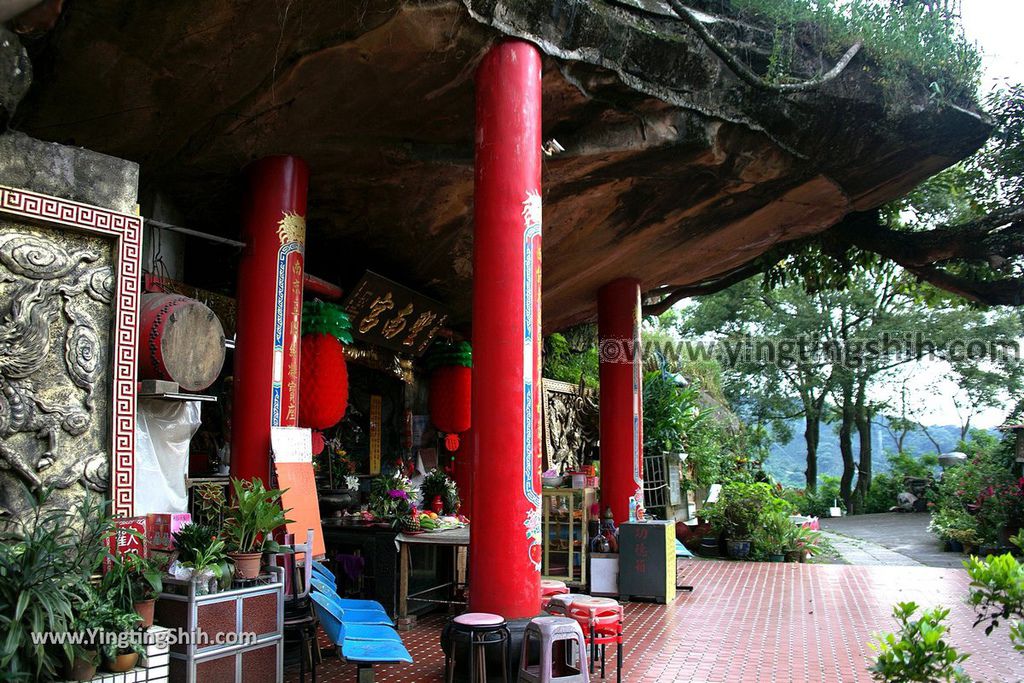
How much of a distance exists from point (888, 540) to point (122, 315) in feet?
50.5

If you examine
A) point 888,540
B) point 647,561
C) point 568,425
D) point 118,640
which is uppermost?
point 568,425

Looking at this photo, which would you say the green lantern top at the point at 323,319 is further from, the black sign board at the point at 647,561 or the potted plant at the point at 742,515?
the potted plant at the point at 742,515

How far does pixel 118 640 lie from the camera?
350cm

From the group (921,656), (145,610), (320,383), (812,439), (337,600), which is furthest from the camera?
(812,439)

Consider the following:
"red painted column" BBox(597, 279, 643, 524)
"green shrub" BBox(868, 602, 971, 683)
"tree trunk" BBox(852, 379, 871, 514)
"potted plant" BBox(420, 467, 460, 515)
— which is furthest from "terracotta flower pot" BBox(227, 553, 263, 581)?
"tree trunk" BBox(852, 379, 871, 514)

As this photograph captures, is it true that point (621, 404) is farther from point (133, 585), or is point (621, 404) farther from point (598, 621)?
point (133, 585)

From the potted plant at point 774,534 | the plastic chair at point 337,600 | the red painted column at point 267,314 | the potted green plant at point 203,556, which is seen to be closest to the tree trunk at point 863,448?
the potted plant at point 774,534

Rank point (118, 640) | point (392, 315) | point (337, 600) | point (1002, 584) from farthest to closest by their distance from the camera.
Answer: point (392, 315), point (337, 600), point (118, 640), point (1002, 584)

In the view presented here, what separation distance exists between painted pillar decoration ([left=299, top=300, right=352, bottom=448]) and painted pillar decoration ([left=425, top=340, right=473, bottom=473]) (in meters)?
2.50

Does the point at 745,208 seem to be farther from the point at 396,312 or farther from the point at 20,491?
the point at 20,491

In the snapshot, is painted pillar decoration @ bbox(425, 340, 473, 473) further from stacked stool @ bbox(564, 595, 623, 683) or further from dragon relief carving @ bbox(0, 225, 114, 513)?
dragon relief carving @ bbox(0, 225, 114, 513)

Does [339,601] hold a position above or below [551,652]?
above

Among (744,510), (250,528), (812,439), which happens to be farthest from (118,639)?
(812,439)

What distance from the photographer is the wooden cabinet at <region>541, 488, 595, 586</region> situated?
850 cm
